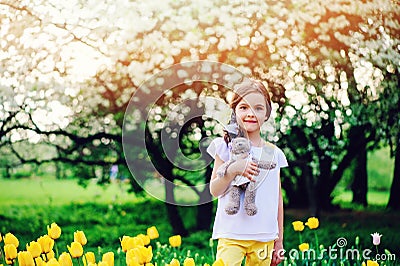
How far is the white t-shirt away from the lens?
58.1 inches

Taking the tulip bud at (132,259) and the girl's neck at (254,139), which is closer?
the tulip bud at (132,259)

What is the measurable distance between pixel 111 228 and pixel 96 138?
30 centimetres

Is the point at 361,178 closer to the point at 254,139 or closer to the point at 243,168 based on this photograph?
the point at 254,139

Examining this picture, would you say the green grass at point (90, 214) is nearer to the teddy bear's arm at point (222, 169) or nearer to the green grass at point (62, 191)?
the green grass at point (62, 191)

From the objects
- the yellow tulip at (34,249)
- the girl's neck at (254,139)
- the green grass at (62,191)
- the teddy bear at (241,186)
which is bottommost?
the yellow tulip at (34,249)

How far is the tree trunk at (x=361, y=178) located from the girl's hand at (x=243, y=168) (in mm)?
925

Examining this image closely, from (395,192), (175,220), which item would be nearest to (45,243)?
(175,220)

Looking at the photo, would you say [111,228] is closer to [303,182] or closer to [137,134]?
[137,134]

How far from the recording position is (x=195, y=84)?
6.84ft

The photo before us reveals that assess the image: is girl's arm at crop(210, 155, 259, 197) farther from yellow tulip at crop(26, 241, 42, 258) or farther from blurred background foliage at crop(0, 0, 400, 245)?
blurred background foliage at crop(0, 0, 400, 245)

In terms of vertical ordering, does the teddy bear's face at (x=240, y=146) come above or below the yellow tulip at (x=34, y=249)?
above

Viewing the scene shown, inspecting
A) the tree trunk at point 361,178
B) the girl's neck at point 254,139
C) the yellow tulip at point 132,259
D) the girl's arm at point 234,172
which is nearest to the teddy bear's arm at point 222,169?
the girl's arm at point 234,172

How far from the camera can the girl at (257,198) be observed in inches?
57.9

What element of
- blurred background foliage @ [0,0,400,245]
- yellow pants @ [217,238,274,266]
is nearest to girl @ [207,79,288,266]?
yellow pants @ [217,238,274,266]
